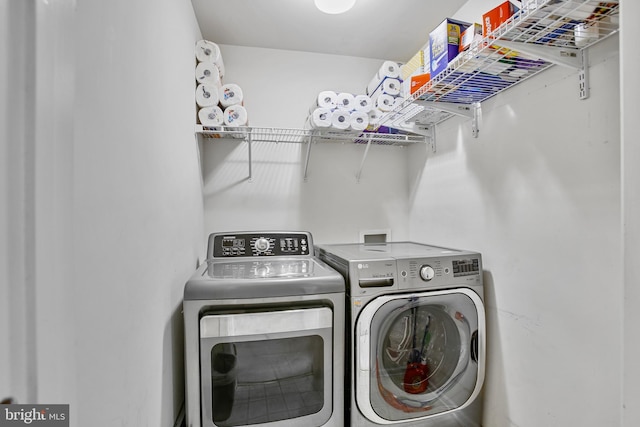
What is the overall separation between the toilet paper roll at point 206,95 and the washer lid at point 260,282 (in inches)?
40.0

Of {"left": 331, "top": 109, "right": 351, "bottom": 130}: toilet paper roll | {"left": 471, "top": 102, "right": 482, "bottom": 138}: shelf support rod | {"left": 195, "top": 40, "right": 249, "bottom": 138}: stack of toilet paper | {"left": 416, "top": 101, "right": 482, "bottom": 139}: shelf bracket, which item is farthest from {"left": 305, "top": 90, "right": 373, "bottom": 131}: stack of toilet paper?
{"left": 471, "top": 102, "right": 482, "bottom": 138}: shelf support rod

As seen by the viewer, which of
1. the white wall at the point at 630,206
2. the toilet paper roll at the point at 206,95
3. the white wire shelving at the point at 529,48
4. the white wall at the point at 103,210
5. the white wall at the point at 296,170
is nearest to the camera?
the white wall at the point at 103,210

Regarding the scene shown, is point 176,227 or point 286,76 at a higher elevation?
point 286,76

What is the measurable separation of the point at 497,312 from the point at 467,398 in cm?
48

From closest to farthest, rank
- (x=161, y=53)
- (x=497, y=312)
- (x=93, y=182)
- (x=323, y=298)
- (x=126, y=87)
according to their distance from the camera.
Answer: (x=93, y=182) → (x=126, y=87) → (x=161, y=53) → (x=323, y=298) → (x=497, y=312)

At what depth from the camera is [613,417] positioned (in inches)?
37.5

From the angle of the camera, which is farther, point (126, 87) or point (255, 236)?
point (255, 236)

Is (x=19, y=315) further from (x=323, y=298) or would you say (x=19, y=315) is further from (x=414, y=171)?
(x=414, y=171)

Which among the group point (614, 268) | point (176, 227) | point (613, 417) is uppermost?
point (176, 227)

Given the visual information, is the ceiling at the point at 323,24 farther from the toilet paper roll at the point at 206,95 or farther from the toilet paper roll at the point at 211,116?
the toilet paper roll at the point at 211,116

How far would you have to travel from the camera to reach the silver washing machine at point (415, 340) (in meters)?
1.31

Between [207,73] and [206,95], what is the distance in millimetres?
138

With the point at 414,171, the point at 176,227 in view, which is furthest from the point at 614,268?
the point at 176,227

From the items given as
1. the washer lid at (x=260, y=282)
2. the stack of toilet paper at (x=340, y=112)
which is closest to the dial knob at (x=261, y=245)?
the washer lid at (x=260, y=282)
